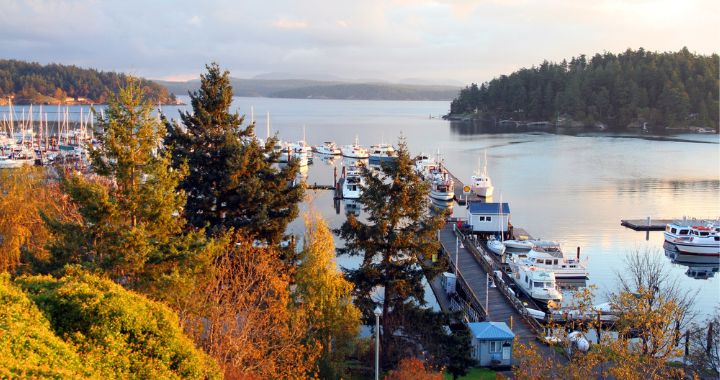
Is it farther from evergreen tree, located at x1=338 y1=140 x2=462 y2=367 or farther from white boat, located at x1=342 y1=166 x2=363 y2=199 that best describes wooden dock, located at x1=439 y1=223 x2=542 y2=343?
white boat, located at x1=342 y1=166 x2=363 y2=199

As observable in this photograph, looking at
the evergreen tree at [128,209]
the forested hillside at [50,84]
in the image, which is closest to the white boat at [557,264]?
the evergreen tree at [128,209]

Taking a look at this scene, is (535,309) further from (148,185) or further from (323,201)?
(323,201)

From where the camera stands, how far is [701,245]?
113 ft

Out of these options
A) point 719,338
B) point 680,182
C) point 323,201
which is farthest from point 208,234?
point 680,182

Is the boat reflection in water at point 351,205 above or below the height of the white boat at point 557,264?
above

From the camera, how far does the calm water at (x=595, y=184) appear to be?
116ft

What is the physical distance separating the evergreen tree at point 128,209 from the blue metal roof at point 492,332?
9.42 m

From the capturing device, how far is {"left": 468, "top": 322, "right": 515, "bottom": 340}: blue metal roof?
60.4 ft

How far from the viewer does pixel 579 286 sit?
28531mm

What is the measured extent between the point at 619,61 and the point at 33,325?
457 ft

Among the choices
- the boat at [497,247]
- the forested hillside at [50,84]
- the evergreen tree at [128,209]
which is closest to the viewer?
the evergreen tree at [128,209]

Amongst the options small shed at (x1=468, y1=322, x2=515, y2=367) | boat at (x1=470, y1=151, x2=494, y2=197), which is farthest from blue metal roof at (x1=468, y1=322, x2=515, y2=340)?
boat at (x1=470, y1=151, x2=494, y2=197)

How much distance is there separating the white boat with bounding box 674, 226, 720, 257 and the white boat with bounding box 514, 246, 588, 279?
8.94 meters

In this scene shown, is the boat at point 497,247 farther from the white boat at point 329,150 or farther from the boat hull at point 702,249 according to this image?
the white boat at point 329,150
